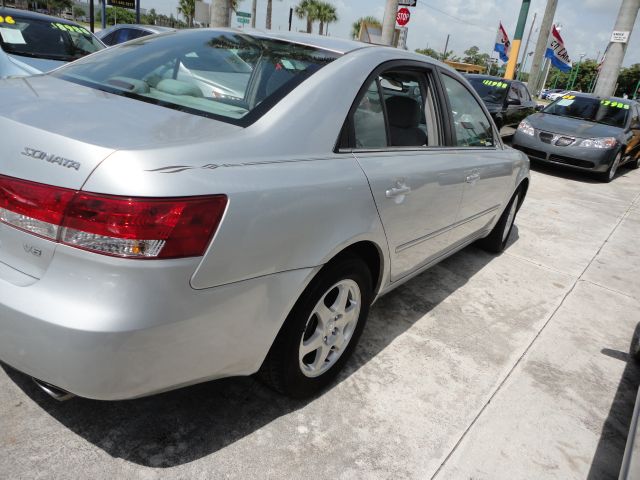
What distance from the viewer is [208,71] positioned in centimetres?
236

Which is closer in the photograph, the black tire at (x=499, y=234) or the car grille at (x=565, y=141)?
the black tire at (x=499, y=234)

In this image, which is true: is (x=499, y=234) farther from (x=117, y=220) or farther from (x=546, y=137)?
(x=546, y=137)

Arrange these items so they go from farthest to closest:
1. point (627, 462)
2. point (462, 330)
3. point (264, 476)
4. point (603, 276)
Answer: point (603, 276) → point (462, 330) → point (264, 476) → point (627, 462)

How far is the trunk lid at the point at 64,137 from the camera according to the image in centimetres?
149

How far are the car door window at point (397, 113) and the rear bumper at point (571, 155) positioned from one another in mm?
7094

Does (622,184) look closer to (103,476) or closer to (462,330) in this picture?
(462,330)

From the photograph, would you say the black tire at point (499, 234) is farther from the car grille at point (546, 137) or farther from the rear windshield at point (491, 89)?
the rear windshield at point (491, 89)

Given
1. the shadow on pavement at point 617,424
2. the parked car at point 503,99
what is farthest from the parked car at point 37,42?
the parked car at point 503,99

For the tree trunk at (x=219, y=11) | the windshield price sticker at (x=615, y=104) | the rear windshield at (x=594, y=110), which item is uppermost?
the tree trunk at (x=219, y=11)

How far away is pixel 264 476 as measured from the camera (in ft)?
6.36

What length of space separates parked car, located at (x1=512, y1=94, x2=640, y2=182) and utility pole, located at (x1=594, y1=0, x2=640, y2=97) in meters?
4.68

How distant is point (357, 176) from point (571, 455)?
1.62 m

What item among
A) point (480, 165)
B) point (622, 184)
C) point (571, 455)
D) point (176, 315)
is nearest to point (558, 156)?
point (622, 184)

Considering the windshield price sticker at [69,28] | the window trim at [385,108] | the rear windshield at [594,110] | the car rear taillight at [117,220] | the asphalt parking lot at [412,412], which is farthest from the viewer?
the rear windshield at [594,110]
